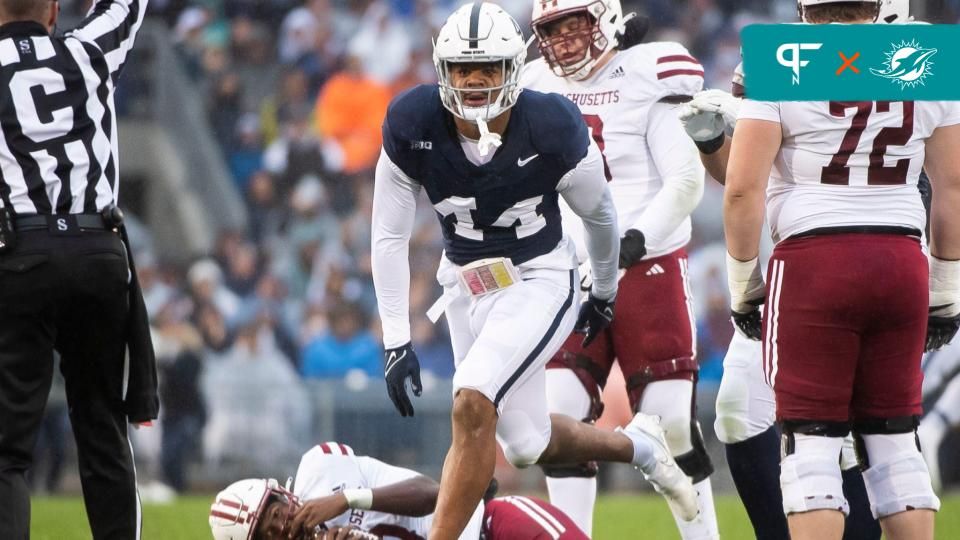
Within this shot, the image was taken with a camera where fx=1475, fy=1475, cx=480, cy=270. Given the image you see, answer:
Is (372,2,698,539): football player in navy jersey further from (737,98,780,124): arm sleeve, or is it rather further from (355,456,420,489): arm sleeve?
(737,98,780,124): arm sleeve

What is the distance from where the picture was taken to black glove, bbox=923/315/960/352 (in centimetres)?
473

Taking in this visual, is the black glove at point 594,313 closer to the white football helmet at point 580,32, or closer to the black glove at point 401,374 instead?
the black glove at point 401,374

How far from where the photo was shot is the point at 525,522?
16.2ft

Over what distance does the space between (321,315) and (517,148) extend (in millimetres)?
6838

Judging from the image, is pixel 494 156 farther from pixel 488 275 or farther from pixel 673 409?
pixel 673 409

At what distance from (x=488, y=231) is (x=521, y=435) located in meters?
0.71

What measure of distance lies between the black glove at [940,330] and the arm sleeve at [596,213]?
1.13 meters

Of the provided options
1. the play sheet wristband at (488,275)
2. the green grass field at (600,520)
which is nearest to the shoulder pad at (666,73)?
the play sheet wristband at (488,275)

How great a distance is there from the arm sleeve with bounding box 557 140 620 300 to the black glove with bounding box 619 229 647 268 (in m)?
0.39

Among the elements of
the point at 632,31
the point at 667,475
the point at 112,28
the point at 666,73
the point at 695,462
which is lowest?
the point at 695,462

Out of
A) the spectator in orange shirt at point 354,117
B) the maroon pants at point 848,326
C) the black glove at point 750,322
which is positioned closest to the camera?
the maroon pants at point 848,326

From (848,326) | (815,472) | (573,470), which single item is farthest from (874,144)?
(573,470)

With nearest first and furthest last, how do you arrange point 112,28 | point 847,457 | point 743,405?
point 112,28
point 847,457
point 743,405

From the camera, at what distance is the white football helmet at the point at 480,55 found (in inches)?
191
